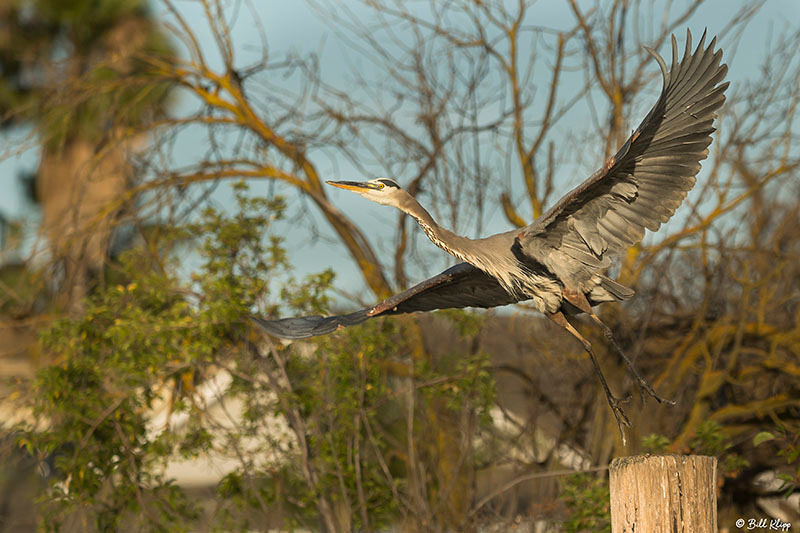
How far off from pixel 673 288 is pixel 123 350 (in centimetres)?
532

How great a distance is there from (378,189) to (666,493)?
6.41ft

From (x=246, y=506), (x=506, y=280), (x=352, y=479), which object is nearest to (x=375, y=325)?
(x=352, y=479)

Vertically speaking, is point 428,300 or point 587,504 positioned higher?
point 428,300

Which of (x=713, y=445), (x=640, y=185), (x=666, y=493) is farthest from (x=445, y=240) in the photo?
(x=713, y=445)

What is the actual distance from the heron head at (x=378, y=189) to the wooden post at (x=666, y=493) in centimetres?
164

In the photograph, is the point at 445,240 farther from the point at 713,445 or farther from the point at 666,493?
the point at 713,445

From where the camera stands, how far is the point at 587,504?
624 cm

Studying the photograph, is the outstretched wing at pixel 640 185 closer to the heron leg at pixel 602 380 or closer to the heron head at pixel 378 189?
the heron leg at pixel 602 380

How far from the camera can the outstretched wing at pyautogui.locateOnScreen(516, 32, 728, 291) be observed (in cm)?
357

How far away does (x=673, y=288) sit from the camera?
8.86 meters

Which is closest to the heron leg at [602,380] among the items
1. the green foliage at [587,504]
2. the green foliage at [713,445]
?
the green foliage at [587,504]

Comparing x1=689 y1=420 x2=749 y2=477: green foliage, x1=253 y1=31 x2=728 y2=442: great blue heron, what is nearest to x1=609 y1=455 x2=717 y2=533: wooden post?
x1=253 y1=31 x2=728 y2=442: great blue heron

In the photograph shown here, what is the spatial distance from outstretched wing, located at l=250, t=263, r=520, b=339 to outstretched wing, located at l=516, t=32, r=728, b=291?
1.72 ft

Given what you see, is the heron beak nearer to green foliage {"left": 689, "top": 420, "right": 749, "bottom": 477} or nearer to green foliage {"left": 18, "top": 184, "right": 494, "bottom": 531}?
green foliage {"left": 18, "top": 184, "right": 494, "bottom": 531}
